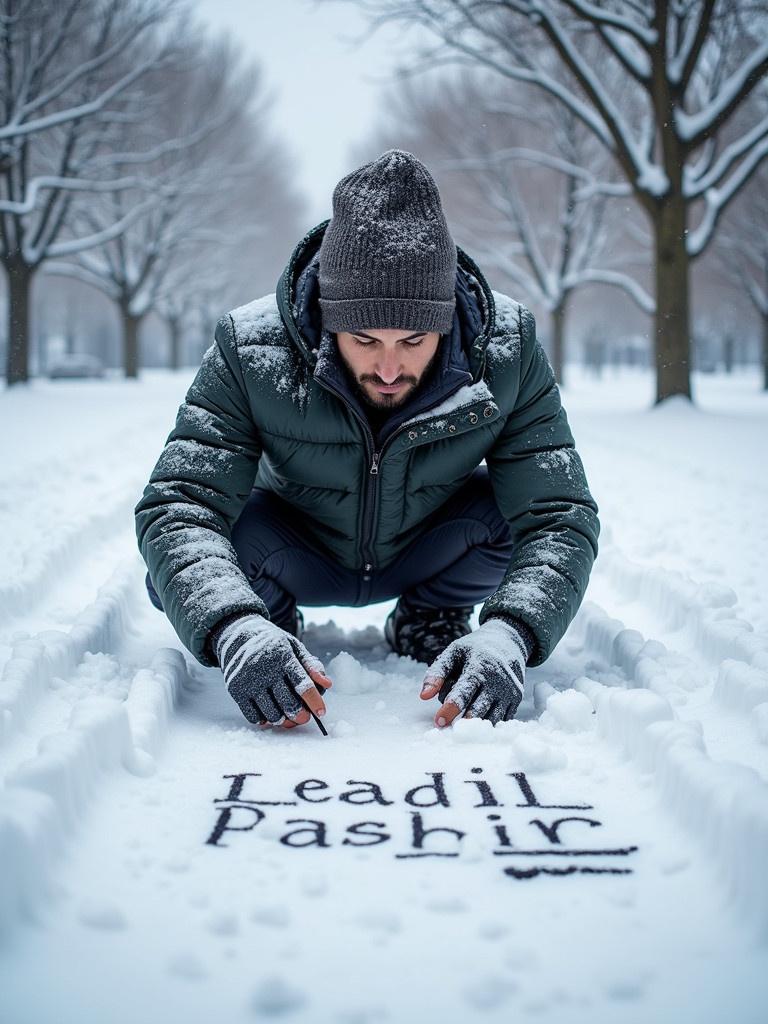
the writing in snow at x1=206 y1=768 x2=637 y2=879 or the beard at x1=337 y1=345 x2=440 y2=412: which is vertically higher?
the beard at x1=337 y1=345 x2=440 y2=412

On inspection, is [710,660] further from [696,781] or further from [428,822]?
[428,822]

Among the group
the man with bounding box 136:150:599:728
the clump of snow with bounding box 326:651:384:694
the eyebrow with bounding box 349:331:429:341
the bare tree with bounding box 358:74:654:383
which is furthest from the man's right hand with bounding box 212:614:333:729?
the bare tree with bounding box 358:74:654:383

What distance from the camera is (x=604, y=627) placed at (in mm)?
2924

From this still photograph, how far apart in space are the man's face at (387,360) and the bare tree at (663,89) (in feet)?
28.4

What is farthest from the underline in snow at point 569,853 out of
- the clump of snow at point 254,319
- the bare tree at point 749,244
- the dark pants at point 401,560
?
the bare tree at point 749,244

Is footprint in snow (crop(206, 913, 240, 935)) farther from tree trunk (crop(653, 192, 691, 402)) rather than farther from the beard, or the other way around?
tree trunk (crop(653, 192, 691, 402))

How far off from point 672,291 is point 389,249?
909 centimetres

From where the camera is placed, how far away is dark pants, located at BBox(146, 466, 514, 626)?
273cm

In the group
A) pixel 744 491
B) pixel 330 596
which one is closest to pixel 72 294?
pixel 744 491

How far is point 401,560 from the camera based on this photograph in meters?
2.84

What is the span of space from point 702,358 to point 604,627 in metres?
43.2

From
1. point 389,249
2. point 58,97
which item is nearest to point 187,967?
point 389,249

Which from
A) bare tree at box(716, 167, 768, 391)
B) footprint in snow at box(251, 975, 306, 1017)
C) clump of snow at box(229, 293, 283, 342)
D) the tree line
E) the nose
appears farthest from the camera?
bare tree at box(716, 167, 768, 391)

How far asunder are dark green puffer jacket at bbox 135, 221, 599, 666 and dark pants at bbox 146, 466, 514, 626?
12 centimetres
